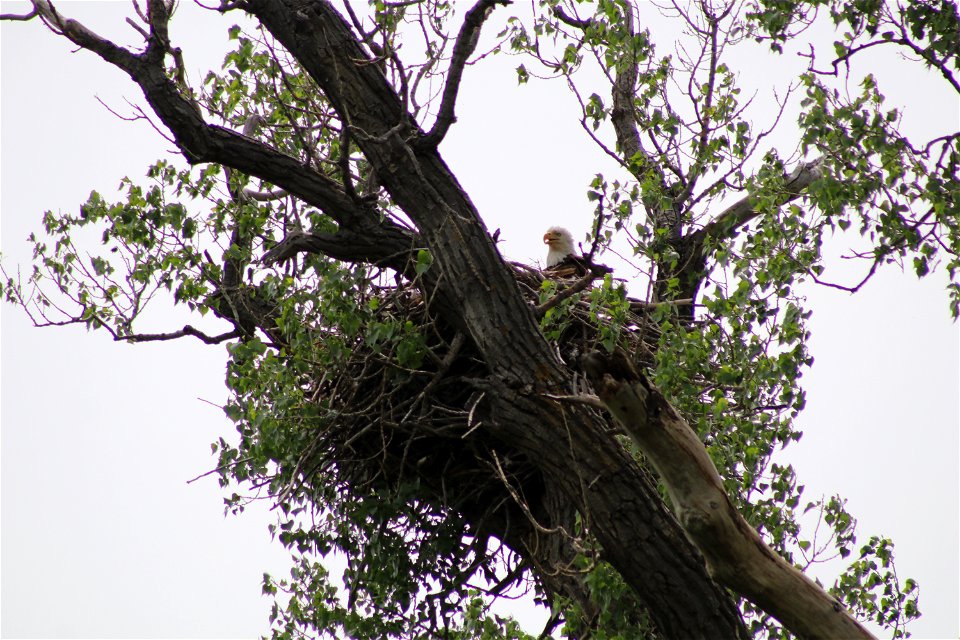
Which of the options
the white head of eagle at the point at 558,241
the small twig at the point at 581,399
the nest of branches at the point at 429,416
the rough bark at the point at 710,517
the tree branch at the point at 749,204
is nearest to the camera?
the rough bark at the point at 710,517

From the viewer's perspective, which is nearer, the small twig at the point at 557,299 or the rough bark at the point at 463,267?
the rough bark at the point at 463,267

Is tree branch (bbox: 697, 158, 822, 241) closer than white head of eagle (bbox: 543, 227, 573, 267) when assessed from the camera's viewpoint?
Yes

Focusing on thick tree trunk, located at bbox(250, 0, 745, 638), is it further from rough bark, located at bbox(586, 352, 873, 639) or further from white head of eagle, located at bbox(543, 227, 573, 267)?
white head of eagle, located at bbox(543, 227, 573, 267)

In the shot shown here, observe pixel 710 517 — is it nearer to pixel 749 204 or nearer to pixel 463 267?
pixel 463 267

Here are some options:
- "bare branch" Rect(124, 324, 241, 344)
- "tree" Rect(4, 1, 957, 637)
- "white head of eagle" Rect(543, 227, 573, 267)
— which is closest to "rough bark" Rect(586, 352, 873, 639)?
"tree" Rect(4, 1, 957, 637)

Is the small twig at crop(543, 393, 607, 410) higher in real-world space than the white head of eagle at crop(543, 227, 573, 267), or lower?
lower

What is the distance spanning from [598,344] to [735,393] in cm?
70

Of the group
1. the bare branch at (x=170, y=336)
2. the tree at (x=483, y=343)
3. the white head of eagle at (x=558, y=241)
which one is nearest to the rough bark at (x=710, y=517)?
the tree at (x=483, y=343)

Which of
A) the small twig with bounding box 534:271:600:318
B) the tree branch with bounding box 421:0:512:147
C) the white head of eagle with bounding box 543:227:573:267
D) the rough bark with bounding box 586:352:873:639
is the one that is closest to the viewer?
the rough bark with bounding box 586:352:873:639

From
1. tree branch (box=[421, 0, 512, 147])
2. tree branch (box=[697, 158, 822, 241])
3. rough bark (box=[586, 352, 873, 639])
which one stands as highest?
tree branch (box=[697, 158, 822, 241])

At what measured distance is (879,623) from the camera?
5246mm

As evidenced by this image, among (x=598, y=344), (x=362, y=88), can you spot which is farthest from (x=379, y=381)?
(x=362, y=88)

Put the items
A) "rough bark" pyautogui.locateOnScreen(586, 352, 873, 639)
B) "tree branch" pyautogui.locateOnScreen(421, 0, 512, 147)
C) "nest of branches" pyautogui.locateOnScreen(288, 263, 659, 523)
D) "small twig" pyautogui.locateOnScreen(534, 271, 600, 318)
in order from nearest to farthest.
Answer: "rough bark" pyautogui.locateOnScreen(586, 352, 873, 639), "tree branch" pyautogui.locateOnScreen(421, 0, 512, 147), "small twig" pyautogui.locateOnScreen(534, 271, 600, 318), "nest of branches" pyautogui.locateOnScreen(288, 263, 659, 523)

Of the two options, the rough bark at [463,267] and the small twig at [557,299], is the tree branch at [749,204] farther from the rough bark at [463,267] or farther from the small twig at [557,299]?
the rough bark at [463,267]
